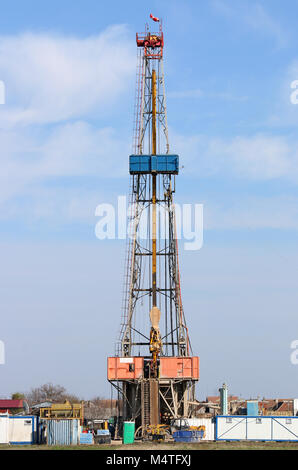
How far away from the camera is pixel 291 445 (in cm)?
5472

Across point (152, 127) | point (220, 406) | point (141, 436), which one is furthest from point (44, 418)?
point (152, 127)

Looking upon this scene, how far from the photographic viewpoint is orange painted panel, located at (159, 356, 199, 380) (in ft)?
220

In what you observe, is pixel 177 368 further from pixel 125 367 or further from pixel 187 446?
pixel 187 446

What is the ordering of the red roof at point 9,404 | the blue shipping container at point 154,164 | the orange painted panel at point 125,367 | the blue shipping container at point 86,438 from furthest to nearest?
the red roof at point 9,404 → the blue shipping container at point 154,164 → the orange painted panel at point 125,367 → the blue shipping container at point 86,438

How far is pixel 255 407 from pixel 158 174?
22.5 m

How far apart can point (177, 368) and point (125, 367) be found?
176 inches

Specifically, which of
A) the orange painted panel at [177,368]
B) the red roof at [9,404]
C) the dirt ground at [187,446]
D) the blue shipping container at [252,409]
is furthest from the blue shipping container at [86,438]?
the red roof at [9,404]

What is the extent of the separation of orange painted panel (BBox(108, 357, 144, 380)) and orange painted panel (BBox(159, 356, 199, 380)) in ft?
6.08

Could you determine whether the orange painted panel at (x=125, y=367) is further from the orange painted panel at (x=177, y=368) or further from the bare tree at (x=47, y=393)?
the bare tree at (x=47, y=393)

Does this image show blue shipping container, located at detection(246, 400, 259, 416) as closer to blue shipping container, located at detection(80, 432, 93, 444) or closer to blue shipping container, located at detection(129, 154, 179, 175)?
blue shipping container, located at detection(80, 432, 93, 444)

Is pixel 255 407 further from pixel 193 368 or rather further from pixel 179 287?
pixel 179 287

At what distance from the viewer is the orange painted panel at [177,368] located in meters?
67.1

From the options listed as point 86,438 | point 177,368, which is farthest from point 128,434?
point 177,368

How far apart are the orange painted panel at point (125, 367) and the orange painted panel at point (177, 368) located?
1.85 metres
